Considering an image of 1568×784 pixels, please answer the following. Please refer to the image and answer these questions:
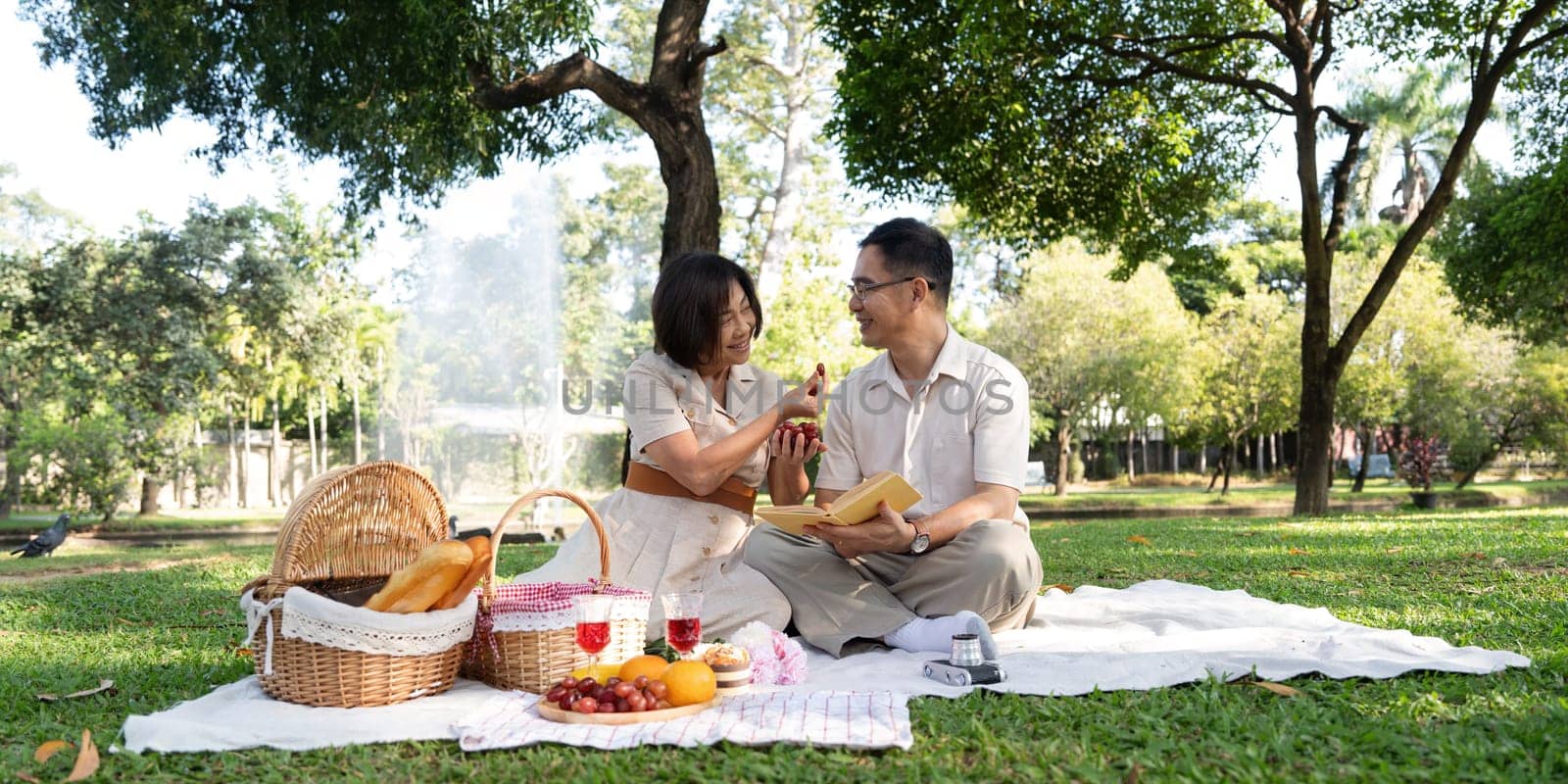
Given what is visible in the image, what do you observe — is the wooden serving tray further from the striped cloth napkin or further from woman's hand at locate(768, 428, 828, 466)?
woman's hand at locate(768, 428, 828, 466)

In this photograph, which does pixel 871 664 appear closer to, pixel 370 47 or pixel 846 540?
pixel 846 540

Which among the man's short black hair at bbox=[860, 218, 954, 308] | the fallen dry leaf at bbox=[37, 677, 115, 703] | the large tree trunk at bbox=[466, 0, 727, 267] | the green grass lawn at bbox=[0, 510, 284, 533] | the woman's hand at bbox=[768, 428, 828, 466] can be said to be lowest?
the green grass lawn at bbox=[0, 510, 284, 533]

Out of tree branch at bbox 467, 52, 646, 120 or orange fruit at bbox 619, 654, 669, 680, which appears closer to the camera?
orange fruit at bbox 619, 654, 669, 680

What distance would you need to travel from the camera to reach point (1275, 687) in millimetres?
3162

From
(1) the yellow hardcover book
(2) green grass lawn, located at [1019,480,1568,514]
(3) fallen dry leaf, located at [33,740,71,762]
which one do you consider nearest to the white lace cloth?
(3) fallen dry leaf, located at [33,740,71,762]

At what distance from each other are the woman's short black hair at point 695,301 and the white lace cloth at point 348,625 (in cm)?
138

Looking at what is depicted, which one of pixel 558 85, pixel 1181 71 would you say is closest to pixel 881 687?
pixel 558 85

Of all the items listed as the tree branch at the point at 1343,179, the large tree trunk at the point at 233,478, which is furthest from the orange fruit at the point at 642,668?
the large tree trunk at the point at 233,478

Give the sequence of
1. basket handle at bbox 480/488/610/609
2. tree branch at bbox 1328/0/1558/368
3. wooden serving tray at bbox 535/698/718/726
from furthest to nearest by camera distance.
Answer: tree branch at bbox 1328/0/1558/368, basket handle at bbox 480/488/610/609, wooden serving tray at bbox 535/698/718/726

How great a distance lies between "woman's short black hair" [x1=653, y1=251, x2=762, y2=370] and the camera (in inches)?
162

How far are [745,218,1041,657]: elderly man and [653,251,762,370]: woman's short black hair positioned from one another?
0.51 meters

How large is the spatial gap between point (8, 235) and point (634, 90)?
152 feet

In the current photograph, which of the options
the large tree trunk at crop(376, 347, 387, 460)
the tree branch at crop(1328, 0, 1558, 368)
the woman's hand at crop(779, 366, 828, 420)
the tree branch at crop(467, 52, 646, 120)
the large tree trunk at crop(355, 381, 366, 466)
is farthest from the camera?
the large tree trunk at crop(376, 347, 387, 460)

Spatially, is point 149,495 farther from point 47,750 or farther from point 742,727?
point 742,727
